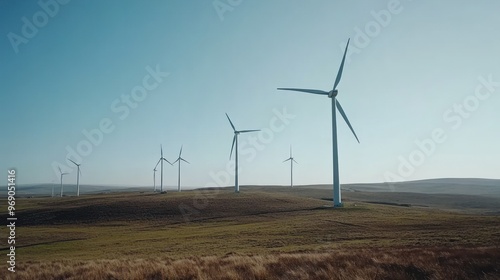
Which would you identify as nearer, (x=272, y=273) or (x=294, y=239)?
(x=272, y=273)

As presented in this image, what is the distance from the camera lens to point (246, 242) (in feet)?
112

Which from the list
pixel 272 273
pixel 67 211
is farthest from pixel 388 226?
pixel 67 211

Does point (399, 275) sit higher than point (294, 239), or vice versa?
point (399, 275)

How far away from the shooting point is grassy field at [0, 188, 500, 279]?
11.1m

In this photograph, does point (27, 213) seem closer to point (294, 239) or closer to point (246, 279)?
point (294, 239)

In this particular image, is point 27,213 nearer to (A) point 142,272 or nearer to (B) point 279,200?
(B) point 279,200

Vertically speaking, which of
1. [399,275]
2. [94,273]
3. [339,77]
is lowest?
[94,273]

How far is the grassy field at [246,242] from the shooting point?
1110cm

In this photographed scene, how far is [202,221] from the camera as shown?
63406 millimetres

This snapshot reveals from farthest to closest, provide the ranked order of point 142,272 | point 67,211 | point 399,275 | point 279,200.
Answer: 1. point 279,200
2. point 67,211
3. point 142,272
4. point 399,275

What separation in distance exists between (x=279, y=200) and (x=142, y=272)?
80.4m

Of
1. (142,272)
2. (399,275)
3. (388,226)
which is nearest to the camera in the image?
(399,275)

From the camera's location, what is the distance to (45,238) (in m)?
46.9

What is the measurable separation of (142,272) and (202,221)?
5307 cm
